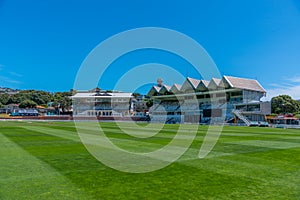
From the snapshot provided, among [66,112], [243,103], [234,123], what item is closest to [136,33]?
[234,123]

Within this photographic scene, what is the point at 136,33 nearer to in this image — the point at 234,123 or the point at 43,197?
the point at 43,197

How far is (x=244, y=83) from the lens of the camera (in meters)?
71.4

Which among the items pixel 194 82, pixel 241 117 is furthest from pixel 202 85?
pixel 241 117

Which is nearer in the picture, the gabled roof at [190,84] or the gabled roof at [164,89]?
the gabled roof at [190,84]

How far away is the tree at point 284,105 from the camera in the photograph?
281ft

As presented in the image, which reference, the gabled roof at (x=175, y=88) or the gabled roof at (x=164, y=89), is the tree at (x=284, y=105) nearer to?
the gabled roof at (x=175, y=88)

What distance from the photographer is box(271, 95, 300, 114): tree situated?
8569 centimetres

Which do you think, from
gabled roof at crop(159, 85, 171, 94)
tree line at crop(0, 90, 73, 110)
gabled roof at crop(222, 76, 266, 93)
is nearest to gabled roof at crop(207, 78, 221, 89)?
gabled roof at crop(222, 76, 266, 93)

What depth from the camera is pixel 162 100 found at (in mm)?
93000

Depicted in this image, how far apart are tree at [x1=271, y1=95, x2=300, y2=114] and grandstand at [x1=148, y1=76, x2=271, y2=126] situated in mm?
17128

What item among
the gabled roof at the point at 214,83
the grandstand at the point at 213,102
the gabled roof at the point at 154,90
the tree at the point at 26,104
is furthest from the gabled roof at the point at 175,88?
the tree at the point at 26,104

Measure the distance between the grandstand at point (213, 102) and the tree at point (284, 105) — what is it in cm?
1713

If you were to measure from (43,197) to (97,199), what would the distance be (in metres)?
1.03

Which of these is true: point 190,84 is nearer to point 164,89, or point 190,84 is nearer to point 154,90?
point 164,89
